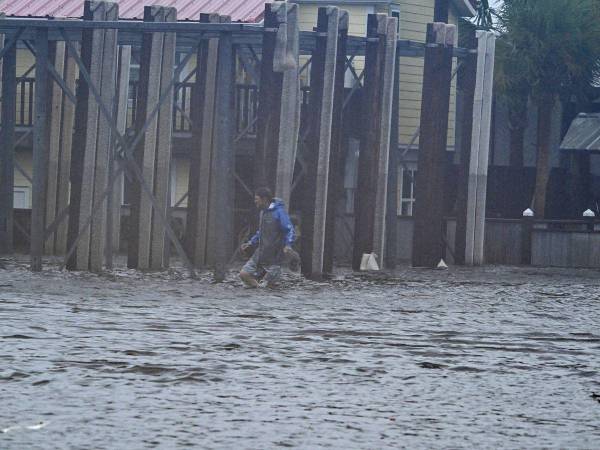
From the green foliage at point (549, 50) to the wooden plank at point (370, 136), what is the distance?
15.3m

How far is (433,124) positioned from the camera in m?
26.3

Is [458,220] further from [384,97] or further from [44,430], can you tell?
[44,430]

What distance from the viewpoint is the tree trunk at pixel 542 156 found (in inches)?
1513

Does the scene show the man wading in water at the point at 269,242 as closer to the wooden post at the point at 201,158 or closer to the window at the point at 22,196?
the wooden post at the point at 201,158

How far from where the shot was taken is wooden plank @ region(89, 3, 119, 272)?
22.4 m

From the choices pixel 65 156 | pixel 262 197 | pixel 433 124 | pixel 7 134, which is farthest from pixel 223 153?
pixel 65 156

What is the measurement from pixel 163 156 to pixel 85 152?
1.28m

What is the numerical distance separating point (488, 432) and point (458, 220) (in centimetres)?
2005

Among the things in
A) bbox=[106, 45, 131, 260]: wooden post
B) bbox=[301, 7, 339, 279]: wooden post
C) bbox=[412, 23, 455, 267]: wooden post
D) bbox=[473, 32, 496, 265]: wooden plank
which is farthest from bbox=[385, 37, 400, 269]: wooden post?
bbox=[106, 45, 131, 260]: wooden post

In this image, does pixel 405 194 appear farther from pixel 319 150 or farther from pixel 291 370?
pixel 291 370

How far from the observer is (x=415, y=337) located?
13.8m

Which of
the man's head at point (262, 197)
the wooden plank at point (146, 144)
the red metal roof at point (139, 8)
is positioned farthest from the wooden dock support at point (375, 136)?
the red metal roof at point (139, 8)

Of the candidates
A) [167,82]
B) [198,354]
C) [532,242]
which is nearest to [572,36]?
[532,242]

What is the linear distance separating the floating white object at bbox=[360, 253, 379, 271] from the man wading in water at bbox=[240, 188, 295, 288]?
4074 mm
